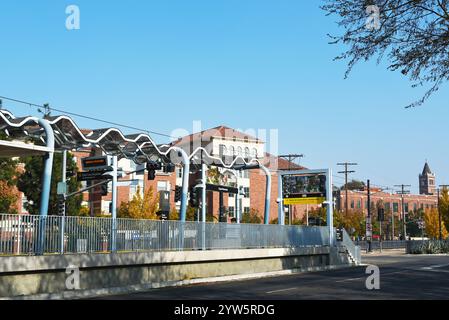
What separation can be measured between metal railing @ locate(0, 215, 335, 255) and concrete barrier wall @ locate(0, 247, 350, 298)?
1.88 ft

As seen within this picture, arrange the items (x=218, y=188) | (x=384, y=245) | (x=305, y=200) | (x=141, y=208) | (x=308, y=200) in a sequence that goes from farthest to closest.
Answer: (x=384, y=245) < (x=141, y=208) < (x=305, y=200) < (x=308, y=200) < (x=218, y=188)

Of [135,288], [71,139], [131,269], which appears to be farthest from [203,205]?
[135,288]

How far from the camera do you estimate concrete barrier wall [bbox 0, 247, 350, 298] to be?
57.4 ft

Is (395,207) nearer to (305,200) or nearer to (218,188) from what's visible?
(305,200)

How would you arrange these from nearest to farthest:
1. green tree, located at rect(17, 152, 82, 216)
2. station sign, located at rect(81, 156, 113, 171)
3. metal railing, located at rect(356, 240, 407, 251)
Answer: station sign, located at rect(81, 156, 113, 171) < green tree, located at rect(17, 152, 82, 216) < metal railing, located at rect(356, 240, 407, 251)

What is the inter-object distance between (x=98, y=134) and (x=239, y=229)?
7.69 metres

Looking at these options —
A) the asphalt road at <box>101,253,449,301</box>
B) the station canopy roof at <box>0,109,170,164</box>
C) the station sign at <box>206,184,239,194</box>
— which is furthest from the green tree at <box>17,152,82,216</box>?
the asphalt road at <box>101,253,449,301</box>

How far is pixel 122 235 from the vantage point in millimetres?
22062

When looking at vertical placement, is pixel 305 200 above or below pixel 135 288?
above

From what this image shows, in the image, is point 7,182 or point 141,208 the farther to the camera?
point 141,208

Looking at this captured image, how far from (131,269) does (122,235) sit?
Answer: 129 centimetres

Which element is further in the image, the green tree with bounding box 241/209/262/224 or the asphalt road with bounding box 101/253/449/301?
the green tree with bounding box 241/209/262/224

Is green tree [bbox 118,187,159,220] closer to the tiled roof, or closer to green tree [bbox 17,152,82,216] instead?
green tree [bbox 17,152,82,216]
